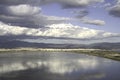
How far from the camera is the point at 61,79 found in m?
60.8

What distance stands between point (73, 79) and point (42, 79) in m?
7.25

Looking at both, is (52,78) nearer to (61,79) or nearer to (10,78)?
(61,79)

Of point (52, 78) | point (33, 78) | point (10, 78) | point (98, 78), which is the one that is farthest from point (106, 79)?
point (10, 78)

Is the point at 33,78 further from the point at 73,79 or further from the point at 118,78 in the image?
the point at 118,78

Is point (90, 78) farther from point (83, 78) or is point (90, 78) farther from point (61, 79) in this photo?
point (61, 79)

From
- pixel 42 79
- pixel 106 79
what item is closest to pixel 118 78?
pixel 106 79

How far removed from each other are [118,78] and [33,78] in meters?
20.1

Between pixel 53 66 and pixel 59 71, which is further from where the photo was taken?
pixel 53 66

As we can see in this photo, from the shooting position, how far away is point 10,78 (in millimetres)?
61812

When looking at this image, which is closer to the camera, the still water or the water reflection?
the still water

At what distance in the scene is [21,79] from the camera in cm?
6059

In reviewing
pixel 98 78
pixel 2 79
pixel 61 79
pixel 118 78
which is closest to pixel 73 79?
pixel 61 79

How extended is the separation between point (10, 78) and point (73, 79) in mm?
14477

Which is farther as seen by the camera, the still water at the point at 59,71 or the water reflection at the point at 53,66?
the water reflection at the point at 53,66
